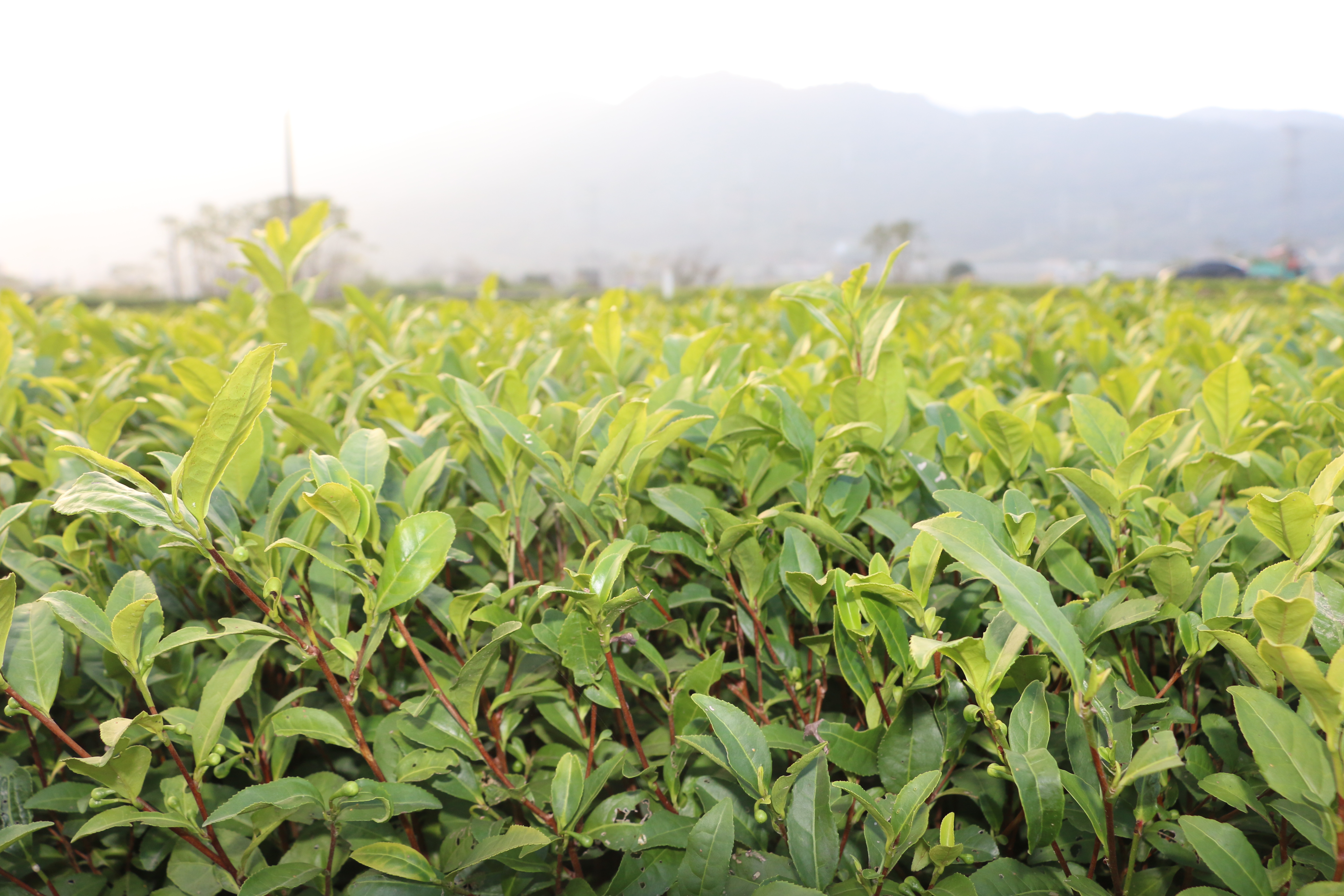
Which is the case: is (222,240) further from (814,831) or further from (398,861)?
(814,831)

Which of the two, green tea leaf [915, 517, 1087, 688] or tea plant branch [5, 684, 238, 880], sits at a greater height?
green tea leaf [915, 517, 1087, 688]

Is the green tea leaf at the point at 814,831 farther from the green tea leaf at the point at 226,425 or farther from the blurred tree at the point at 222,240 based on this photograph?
the blurred tree at the point at 222,240

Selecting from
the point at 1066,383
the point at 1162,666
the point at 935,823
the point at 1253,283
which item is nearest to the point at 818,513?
the point at 935,823

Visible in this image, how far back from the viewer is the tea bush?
33.4 inches

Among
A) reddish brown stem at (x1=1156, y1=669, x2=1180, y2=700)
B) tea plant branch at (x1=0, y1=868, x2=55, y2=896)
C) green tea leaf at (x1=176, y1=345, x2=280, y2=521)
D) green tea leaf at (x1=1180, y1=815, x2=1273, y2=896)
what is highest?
green tea leaf at (x1=176, y1=345, x2=280, y2=521)

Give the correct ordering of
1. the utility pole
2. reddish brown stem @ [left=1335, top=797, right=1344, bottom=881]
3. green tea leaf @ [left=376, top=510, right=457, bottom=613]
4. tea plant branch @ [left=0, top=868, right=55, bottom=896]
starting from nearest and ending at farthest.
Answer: reddish brown stem @ [left=1335, top=797, right=1344, bottom=881]
green tea leaf @ [left=376, top=510, right=457, bottom=613]
tea plant branch @ [left=0, top=868, right=55, bottom=896]
the utility pole

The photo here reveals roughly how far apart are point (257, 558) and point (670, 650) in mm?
691

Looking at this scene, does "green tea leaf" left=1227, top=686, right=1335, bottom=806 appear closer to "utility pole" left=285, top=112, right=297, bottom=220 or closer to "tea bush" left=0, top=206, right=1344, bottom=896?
"tea bush" left=0, top=206, right=1344, bottom=896

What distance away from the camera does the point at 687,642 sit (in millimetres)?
1167

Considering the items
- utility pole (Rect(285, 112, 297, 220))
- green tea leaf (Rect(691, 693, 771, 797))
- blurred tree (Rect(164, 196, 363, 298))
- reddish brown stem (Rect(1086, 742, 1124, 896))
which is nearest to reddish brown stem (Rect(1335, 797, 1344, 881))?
reddish brown stem (Rect(1086, 742, 1124, 896))

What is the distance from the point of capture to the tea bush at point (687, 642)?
2.78ft

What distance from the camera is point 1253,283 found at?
1620 cm

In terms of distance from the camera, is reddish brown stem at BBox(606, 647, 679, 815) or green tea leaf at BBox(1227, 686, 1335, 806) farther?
reddish brown stem at BBox(606, 647, 679, 815)

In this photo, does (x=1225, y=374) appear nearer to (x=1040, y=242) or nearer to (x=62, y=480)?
Result: (x=62, y=480)
